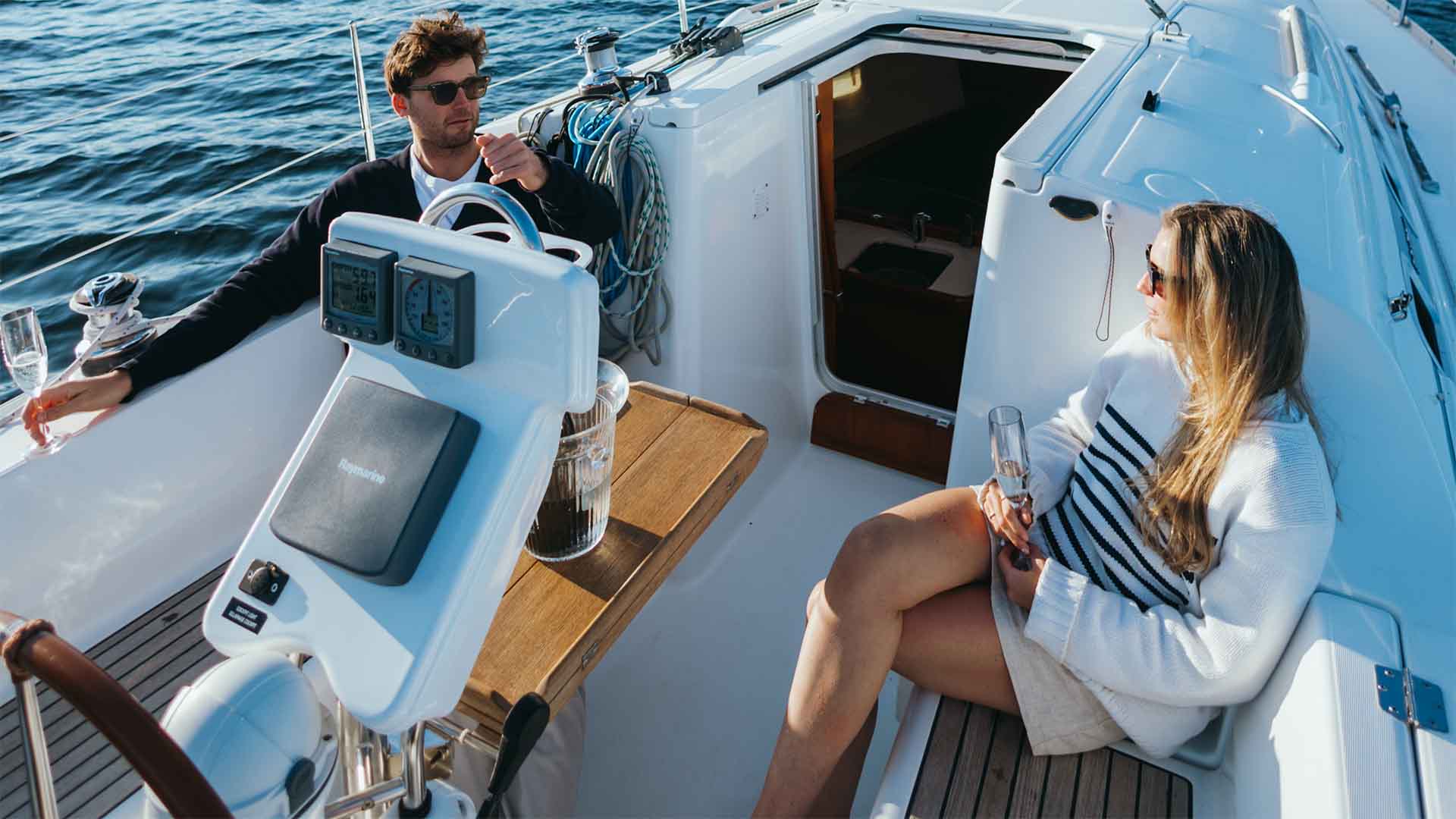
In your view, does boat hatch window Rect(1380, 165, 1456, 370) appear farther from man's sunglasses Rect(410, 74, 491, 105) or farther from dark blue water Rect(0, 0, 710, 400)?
dark blue water Rect(0, 0, 710, 400)

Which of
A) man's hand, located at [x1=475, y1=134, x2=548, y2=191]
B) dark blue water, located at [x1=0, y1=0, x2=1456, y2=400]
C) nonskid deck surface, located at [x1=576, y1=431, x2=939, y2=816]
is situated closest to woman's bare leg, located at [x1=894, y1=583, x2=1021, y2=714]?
nonskid deck surface, located at [x1=576, y1=431, x2=939, y2=816]

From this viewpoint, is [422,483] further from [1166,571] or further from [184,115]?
[184,115]

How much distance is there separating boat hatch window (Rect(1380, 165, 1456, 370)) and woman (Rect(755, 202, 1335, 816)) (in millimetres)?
686

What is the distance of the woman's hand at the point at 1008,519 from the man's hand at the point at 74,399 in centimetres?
146

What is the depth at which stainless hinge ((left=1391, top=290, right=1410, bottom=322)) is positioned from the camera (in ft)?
A: 5.69

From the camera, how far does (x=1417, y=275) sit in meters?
2.17

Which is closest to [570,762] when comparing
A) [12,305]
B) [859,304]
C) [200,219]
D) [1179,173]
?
Result: [1179,173]

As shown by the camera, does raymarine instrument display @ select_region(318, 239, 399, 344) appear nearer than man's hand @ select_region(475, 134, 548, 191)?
Yes

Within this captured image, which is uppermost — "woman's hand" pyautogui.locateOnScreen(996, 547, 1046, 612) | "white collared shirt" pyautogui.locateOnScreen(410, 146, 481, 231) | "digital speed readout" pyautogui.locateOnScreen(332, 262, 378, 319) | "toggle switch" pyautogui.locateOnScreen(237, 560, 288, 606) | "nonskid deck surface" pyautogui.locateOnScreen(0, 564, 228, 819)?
"digital speed readout" pyautogui.locateOnScreen(332, 262, 378, 319)

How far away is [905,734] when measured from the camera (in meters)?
1.50

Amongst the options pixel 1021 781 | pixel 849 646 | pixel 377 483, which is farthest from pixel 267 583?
pixel 1021 781

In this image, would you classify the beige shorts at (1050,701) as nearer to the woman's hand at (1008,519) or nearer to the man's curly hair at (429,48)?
the woman's hand at (1008,519)

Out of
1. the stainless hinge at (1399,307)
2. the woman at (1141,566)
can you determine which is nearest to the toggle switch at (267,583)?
the woman at (1141,566)

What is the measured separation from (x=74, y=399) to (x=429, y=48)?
0.89 metres
